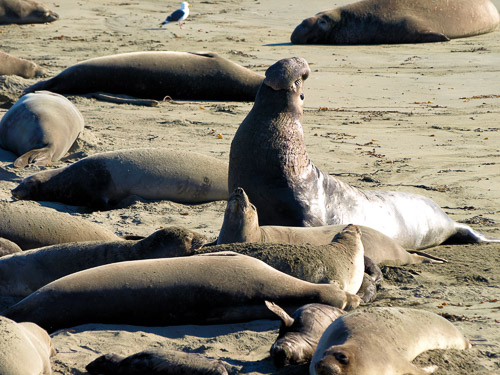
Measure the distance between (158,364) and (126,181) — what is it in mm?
3475

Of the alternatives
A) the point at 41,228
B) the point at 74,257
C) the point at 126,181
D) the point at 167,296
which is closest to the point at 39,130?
the point at 126,181

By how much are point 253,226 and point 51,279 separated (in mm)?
1072

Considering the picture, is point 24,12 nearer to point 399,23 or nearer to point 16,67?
point 16,67

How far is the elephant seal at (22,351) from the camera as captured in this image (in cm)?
262

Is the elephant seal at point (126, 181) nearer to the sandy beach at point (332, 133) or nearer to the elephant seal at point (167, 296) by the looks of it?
the sandy beach at point (332, 133)

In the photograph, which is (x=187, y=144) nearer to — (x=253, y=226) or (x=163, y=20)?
(x=253, y=226)

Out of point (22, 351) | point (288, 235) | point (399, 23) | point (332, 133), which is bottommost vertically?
point (332, 133)

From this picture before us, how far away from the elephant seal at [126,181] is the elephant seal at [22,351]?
3.15m

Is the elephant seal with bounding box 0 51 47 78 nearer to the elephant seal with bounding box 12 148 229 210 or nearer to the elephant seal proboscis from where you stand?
the elephant seal with bounding box 12 148 229 210

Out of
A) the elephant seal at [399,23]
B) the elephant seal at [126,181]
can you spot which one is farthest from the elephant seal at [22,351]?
the elephant seal at [399,23]

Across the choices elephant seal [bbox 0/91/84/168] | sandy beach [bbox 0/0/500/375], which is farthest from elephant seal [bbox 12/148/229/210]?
elephant seal [bbox 0/91/84/168]

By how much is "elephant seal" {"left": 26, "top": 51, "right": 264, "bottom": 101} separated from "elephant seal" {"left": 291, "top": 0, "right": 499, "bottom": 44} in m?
4.11

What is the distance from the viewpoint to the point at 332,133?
820 centimetres

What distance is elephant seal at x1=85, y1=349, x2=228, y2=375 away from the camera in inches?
114
